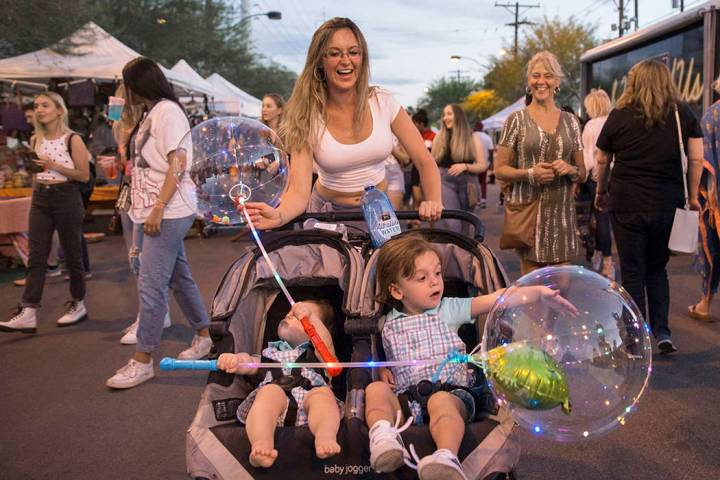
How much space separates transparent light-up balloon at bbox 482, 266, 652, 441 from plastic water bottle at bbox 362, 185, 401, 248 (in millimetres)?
1075

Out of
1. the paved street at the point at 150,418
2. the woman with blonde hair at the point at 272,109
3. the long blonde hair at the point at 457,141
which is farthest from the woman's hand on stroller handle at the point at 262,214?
the woman with blonde hair at the point at 272,109

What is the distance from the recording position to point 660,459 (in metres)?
3.67

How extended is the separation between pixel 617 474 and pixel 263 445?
2.13 metres

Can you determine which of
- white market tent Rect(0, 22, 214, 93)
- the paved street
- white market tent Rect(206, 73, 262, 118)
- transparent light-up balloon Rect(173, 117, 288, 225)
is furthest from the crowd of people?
white market tent Rect(206, 73, 262, 118)

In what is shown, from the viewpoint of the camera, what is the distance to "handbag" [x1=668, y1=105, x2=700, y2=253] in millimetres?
4723

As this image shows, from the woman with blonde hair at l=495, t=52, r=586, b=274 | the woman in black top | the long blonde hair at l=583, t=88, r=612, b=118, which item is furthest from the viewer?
the long blonde hair at l=583, t=88, r=612, b=118

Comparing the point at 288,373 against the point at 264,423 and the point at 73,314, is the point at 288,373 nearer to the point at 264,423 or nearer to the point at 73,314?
the point at 264,423

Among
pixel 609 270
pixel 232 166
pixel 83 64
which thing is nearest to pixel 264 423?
pixel 232 166

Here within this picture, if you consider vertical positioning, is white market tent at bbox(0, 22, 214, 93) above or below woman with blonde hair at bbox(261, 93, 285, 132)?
above

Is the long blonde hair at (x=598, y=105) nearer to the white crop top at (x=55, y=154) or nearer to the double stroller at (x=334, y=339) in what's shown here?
the double stroller at (x=334, y=339)

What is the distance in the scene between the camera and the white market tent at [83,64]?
13.7 metres

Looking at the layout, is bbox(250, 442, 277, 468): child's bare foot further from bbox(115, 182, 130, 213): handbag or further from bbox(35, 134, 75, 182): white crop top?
bbox(35, 134, 75, 182): white crop top

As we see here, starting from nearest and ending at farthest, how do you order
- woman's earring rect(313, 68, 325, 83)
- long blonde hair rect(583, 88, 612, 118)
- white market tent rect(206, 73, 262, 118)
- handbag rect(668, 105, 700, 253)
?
1. woman's earring rect(313, 68, 325, 83)
2. handbag rect(668, 105, 700, 253)
3. long blonde hair rect(583, 88, 612, 118)
4. white market tent rect(206, 73, 262, 118)

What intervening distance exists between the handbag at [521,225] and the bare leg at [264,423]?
102 inches
